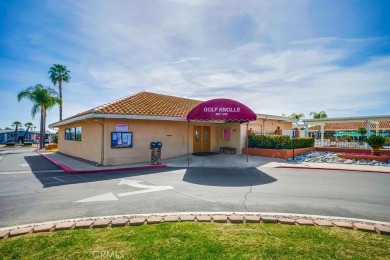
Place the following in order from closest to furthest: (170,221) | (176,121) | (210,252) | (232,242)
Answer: (210,252)
(232,242)
(170,221)
(176,121)

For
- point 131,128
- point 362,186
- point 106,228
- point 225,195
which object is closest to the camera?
point 106,228

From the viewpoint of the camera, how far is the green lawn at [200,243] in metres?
3.42

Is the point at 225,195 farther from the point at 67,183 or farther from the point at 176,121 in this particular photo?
the point at 176,121

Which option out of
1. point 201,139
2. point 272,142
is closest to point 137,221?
point 272,142

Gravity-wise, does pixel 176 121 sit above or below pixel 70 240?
above

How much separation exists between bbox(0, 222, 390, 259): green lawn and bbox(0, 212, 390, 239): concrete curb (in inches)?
8.0

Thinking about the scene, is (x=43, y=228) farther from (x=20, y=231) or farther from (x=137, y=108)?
(x=137, y=108)

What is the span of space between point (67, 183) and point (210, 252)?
7736mm

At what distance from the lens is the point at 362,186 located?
852 cm

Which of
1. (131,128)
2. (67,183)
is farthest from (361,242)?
(131,128)

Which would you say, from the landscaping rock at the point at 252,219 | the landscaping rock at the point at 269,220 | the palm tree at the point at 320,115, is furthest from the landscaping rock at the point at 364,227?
the palm tree at the point at 320,115

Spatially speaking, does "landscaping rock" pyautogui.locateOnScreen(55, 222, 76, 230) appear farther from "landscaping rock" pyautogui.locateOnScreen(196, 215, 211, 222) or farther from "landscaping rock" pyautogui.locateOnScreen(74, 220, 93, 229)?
"landscaping rock" pyautogui.locateOnScreen(196, 215, 211, 222)

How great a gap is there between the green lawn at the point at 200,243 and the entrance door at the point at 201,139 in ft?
46.4

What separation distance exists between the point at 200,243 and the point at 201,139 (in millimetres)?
15355
